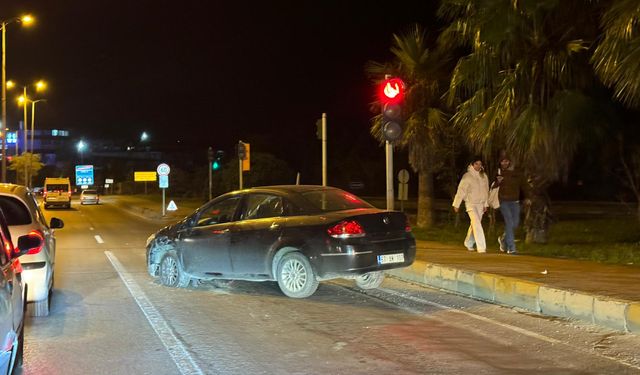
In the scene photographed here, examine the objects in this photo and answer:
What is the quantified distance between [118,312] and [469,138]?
8095mm

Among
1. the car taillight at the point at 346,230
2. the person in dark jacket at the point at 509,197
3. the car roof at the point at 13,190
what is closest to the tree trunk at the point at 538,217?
the person in dark jacket at the point at 509,197

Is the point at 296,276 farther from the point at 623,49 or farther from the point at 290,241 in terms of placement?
the point at 623,49

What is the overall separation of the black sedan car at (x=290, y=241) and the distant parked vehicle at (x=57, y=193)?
3467 centimetres

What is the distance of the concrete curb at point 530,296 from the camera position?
23.1ft

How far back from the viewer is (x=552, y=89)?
12094 millimetres

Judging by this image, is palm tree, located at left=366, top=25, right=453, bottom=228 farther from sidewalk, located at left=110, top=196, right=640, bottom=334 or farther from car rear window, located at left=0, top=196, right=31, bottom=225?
car rear window, located at left=0, top=196, right=31, bottom=225

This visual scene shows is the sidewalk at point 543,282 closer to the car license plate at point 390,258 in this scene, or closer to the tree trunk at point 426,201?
the car license plate at point 390,258

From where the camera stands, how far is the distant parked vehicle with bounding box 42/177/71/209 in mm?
41719

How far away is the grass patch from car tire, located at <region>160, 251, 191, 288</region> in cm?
657

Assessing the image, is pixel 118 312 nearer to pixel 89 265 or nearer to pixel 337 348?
pixel 337 348

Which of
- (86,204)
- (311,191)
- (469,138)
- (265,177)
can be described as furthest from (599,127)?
(86,204)

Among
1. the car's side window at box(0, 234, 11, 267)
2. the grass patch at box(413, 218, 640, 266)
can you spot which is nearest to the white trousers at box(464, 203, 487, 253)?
the grass patch at box(413, 218, 640, 266)

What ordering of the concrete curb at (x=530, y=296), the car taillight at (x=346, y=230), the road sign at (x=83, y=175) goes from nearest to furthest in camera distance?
the concrete curb at (x=530, y=296) < the car taillight at (x=346, y=230) < the road sign at (x=83, y=175)

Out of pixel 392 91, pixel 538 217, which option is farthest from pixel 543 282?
pixel 538 217
